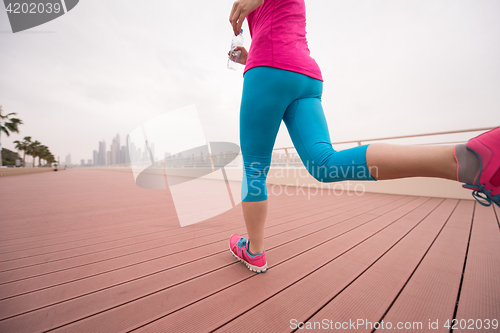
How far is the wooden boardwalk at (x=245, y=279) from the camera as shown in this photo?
56cm

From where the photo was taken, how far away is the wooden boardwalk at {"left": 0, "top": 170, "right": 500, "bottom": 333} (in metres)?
0.56

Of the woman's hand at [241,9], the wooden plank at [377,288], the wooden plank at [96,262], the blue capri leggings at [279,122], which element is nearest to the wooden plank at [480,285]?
the wooden plank at [377,288]

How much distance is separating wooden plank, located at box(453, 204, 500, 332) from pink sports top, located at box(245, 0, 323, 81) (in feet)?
3.03

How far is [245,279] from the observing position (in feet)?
2.52

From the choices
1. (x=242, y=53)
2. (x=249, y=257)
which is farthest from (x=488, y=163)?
(x=242, y=53)

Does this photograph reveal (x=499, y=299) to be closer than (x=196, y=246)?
Yes

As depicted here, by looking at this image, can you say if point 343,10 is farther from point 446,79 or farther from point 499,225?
point 499,225

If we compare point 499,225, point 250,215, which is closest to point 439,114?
point 499,225

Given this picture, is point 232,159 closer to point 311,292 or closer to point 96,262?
point 96,262

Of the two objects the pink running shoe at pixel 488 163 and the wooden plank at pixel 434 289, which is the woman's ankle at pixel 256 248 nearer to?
the wooden plank at pixel 434 289

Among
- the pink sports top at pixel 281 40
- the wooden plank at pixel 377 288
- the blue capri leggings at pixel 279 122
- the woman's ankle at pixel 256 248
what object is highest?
the pink sports top at pixel 281 40

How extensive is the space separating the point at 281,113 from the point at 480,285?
1015 mm

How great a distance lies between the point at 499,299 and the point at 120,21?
1534cm

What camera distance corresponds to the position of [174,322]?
548mm
